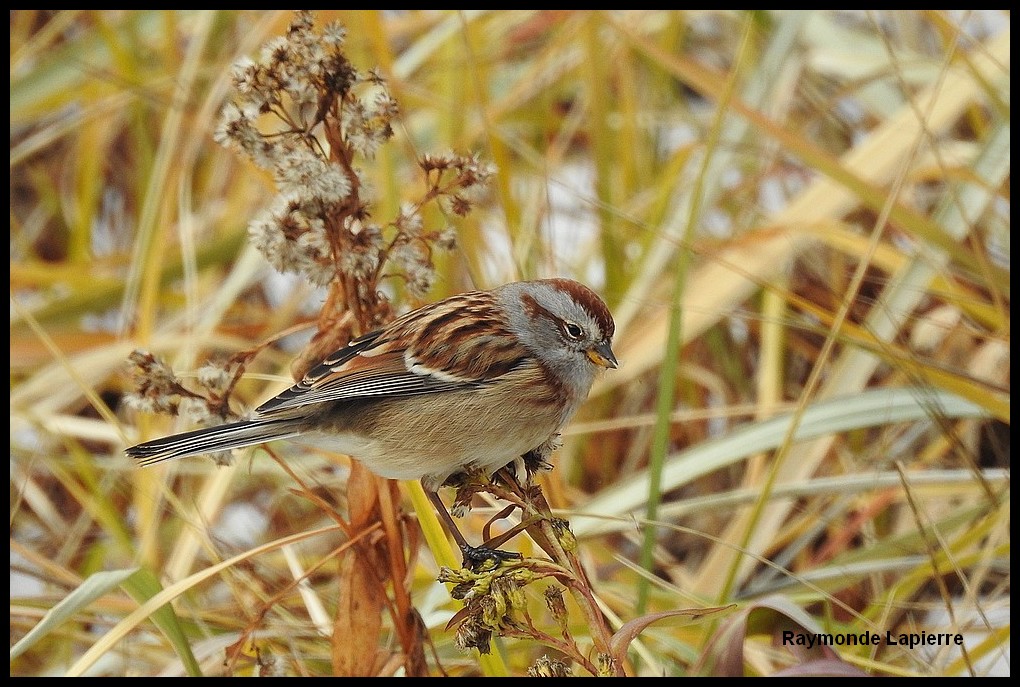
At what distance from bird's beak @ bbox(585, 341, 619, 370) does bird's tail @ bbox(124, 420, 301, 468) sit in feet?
1.68

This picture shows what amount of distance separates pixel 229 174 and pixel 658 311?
1.63 m

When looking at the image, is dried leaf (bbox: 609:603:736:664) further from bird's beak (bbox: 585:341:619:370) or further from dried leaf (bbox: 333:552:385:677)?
bird's beak (bbox: 585:341:619:370)

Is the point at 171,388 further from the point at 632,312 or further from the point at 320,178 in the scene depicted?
the point at 632,312

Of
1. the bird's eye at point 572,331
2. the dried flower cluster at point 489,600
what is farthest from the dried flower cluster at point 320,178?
the dried flower cluster at point 489,600

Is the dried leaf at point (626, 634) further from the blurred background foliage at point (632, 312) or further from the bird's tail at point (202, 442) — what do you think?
the bird's tail at point (202, 442)

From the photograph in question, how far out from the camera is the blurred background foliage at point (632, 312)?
2012 mm

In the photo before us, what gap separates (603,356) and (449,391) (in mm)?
255

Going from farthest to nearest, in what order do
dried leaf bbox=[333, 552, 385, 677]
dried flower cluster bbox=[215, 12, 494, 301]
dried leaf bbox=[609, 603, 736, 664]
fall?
dried leaf bbox=[333, 552, 385, 677]
dried flower cluster bbox=[215, 12, 494, 301]
dried leaf bbox=[609, 603, 736, 664]

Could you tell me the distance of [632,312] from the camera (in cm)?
278

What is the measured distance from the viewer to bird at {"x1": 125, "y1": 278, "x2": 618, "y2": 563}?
5.16 feet

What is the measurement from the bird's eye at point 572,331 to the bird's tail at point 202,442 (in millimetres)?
490

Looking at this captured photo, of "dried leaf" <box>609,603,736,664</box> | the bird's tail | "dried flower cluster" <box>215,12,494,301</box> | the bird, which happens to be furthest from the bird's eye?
"dried leaf" <box>609,603,736,664</box>

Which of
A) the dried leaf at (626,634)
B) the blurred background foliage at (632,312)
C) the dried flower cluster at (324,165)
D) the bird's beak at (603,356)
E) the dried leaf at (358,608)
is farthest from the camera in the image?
the blurred background foliage at (632,312)
